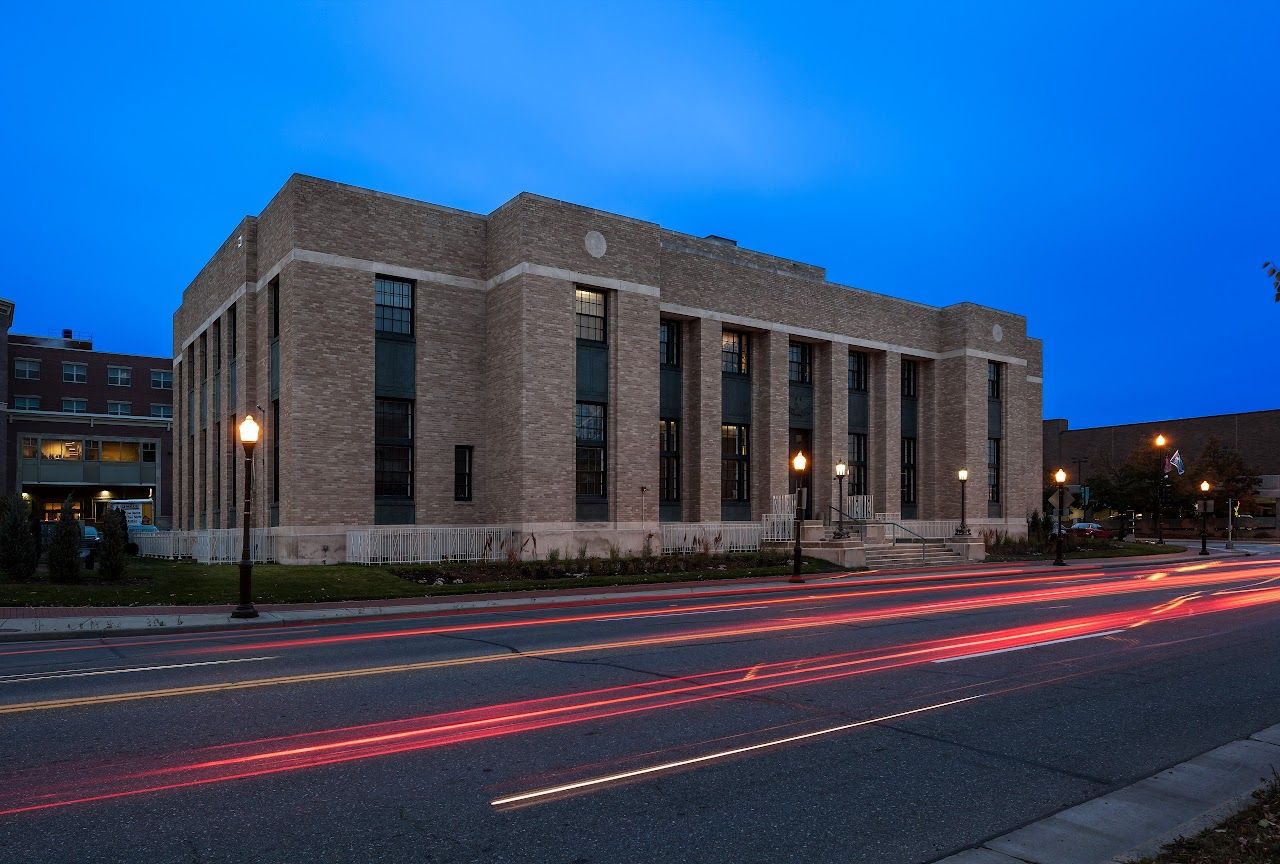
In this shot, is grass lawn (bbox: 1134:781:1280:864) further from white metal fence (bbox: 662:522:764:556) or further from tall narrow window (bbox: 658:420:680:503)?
tall narrow window (bbox: 658:420:680:503)

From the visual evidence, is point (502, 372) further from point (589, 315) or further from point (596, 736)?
point (596, 736)

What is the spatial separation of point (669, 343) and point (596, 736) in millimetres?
29666

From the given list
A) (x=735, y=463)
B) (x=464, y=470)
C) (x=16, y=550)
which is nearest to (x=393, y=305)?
(x=464, y=470)

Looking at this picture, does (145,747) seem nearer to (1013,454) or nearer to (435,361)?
(435,361)

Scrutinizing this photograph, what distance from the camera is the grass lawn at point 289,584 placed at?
63.8 ft

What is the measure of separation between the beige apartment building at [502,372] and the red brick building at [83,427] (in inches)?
1292

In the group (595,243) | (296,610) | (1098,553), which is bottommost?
(1098,553)

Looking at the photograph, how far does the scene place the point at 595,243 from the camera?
31.7m

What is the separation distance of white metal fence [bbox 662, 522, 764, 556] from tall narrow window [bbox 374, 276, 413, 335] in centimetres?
1189

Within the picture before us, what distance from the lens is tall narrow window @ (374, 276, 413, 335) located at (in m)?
30.1

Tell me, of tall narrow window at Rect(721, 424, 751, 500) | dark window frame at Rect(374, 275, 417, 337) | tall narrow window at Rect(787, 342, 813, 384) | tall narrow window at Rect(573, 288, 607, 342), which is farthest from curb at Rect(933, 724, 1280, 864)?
tall narrow window at Rect(787, 342, 813, 384)

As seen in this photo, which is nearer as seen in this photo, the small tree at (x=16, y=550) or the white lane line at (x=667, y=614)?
the white lane line at (x=667, y=614)

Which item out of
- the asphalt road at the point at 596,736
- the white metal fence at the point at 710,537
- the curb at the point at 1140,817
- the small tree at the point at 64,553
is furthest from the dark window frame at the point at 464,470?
the curb at the point at 1140,817

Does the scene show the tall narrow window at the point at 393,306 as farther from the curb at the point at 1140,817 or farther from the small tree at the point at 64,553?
the curb at the point at 1140,817
